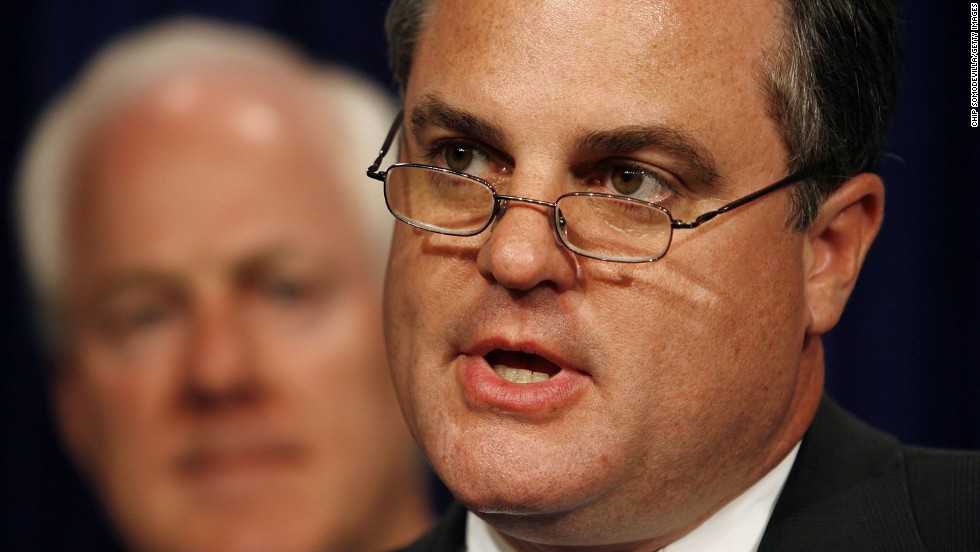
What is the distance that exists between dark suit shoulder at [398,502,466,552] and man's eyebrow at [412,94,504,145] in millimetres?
726

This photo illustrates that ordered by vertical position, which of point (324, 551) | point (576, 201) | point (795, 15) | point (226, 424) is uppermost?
point (795, 15)

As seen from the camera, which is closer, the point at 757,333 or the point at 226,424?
the point at 757,333

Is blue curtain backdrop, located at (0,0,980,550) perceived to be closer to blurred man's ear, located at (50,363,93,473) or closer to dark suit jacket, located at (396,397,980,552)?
blurred man's ear, located at (50,363,93,473)

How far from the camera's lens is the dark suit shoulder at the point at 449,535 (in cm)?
210

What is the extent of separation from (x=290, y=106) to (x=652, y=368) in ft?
6.80

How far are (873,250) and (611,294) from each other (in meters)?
1.77

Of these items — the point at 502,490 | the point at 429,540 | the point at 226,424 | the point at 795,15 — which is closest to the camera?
the point at 502,490

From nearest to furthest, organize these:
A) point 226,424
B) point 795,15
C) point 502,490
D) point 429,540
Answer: point 502,490 < point 795,15 < point 429,540 < point 226,424

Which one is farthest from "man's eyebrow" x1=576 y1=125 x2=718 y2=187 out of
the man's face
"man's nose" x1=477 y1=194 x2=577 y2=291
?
"man's nose" x1=477 y1=194 x2=577 y2=291

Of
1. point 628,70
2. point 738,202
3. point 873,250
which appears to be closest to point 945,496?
point 738,202

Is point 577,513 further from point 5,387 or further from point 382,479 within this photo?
point 5,387

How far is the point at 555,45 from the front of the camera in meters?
1.59

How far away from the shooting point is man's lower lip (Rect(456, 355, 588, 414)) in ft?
5.18

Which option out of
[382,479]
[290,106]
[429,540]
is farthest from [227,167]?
[429,540]
